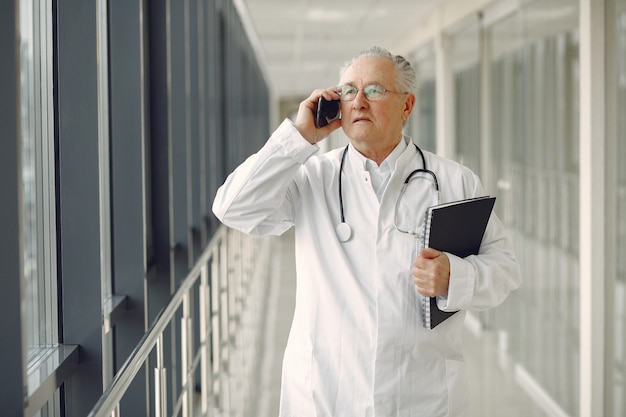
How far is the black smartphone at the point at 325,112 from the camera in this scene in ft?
6.33

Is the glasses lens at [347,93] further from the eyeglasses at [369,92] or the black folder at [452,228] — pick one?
the black folder at [452,228]

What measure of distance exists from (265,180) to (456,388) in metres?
0.67

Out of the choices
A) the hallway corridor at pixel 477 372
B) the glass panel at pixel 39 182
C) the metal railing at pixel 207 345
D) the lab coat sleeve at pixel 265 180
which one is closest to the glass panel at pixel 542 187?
the hallway corridor at pixel 477 372

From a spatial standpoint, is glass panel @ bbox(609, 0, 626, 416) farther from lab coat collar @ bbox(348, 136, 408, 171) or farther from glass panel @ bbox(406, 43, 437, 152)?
glass panel @ bbox(406, 43, 437, 152)

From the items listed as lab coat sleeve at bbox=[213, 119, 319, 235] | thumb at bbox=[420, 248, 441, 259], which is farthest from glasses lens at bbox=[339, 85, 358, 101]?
thumb at bbox=[420, 248, 441, 259]

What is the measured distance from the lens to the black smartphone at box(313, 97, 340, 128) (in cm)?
193

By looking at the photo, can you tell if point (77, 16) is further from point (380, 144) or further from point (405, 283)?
point (405, 283)

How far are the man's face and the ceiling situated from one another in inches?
185

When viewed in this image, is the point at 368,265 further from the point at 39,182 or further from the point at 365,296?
the point at 39,182

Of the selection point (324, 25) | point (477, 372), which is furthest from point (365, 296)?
point (324, 25)

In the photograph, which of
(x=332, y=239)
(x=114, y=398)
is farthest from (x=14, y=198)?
(x=332, y=239)

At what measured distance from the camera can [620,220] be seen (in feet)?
10.6

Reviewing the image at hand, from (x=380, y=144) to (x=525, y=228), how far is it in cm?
287

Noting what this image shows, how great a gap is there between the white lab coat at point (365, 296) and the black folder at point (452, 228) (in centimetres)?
4
